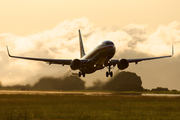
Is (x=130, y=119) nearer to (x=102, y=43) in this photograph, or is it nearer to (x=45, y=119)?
(x=45, y=119)

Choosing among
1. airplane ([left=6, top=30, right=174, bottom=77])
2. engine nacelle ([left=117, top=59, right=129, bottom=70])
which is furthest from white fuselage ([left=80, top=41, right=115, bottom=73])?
engine nacelle ([left=117, top=59, right=129, bottom=70])

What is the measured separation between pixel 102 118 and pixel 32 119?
7.34 meters

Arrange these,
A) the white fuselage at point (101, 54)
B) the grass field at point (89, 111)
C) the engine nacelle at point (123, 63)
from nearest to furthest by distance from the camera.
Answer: the grass field at point (89, 111), the white fuselage at point (101, 54), the engine nacelle at point (123, 63)

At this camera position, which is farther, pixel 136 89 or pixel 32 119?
pixel 136 89

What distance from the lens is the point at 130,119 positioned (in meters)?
28.7

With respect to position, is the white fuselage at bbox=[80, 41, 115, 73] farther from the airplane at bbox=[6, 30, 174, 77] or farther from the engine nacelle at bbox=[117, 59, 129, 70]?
the engine nacelle at bbox=[117, 59, 129, 70]

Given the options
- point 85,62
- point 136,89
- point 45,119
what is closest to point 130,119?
point 45,119

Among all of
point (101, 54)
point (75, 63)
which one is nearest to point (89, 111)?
point (101, 54)

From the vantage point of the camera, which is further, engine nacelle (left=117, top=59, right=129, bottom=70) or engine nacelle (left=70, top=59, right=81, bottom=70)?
engine nacelle (left=117, top=59, right=129, bottom=70)

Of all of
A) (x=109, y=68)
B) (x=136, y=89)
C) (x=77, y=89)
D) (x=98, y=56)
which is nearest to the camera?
(x=98, y=56)

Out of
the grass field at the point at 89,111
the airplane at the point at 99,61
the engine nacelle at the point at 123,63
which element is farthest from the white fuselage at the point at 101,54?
the grass field at the point at 89,111

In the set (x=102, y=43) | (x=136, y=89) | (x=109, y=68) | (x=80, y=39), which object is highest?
(x=80, y=39)

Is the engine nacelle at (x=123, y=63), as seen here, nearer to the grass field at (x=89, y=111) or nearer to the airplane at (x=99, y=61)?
the airplane at (x=99, y=61)

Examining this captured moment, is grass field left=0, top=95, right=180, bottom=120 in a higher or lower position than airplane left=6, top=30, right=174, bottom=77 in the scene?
lower
